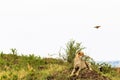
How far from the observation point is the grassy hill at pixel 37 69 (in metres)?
16.2

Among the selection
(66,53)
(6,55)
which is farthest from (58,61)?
(6,55)

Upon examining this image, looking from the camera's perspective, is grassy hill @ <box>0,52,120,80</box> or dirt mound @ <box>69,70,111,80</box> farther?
grassy hill @ <box>0,52,120,80</box>

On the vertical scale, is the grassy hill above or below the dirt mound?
above

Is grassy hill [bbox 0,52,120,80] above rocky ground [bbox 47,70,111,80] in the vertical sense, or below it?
above

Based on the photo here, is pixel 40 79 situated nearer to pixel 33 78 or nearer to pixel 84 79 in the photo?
pixel 33 78

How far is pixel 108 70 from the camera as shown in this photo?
867 inches

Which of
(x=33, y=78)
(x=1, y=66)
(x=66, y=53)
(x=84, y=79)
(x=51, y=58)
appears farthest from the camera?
(x=51, y=58)

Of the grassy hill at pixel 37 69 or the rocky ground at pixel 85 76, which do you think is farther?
the grassy hill at pixel 37 69

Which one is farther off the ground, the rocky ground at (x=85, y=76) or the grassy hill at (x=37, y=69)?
the grassy hill at (x=37, y=69)

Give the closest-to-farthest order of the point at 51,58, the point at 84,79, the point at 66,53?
the point at 84,79, the point at 66,53, the point at 51,58

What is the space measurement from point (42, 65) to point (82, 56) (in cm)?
654

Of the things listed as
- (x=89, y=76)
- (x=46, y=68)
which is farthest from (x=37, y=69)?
(x=89, y=76)

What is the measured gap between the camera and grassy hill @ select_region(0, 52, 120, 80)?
1622cm

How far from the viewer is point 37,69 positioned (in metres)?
20.4
